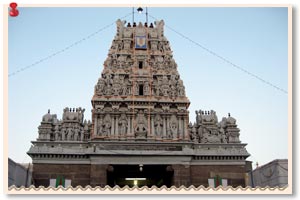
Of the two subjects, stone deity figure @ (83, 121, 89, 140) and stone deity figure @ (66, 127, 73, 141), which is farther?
stone deity figure @ (83, 121, 89, 140)

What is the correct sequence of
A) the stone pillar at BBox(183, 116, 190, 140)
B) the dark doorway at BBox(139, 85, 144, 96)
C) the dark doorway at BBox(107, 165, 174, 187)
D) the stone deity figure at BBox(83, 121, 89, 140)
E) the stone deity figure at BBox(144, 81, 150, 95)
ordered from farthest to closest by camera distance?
the dark doorway at BBox(139, 85, 144, 96), the stone deity figure at BBox(144, 81, 150, 95), the stone deity figure at BBox(83, 121, 89, 140), the stone pillar at BBox(183, 116, 190, 140), the dark doorway at BBox(107, 165, 174, 187)

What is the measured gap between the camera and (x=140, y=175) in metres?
28.0

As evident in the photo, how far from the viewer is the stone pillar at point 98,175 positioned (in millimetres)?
23484

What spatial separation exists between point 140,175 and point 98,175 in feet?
17.2

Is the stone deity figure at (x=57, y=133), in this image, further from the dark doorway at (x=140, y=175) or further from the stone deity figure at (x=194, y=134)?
the stone deity figure at (x=194, y=134)

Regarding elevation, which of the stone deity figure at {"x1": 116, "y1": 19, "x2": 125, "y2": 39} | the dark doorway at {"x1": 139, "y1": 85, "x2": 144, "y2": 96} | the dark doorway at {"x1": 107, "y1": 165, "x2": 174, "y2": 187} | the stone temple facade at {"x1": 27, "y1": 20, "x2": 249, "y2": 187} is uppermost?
the stone deity figure at {"x1": 116, "y1": 19, "x2": 125, "y2": 39}

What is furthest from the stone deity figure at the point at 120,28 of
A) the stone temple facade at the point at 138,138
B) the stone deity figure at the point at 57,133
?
the stone deity figure at the point at 57,133

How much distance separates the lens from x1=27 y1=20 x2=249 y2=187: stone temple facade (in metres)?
24.0

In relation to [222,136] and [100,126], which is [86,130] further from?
[222,136]

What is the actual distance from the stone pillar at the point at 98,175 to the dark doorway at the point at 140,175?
1.39 ft

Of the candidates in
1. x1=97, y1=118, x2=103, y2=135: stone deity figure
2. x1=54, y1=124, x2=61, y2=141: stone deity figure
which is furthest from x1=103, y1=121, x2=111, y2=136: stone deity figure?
x1=54, y1=124, x2=61, y2=141: stone deity figure

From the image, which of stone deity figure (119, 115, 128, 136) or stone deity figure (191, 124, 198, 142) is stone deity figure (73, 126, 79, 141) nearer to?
stone deity figure (119, 115, 128, 136)

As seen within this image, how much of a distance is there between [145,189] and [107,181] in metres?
13.5

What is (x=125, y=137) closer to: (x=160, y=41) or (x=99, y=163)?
(x=99, y=163)
